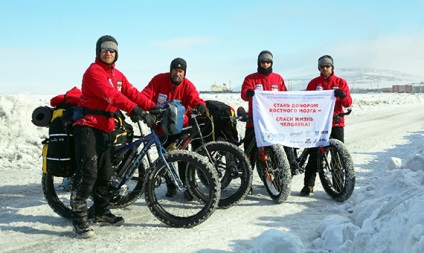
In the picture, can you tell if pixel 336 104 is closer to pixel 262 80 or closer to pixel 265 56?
pixel 262 80

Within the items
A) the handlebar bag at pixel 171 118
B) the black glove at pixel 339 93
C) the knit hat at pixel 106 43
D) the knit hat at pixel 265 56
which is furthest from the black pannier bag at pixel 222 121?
the knit hat at pixel 106 43

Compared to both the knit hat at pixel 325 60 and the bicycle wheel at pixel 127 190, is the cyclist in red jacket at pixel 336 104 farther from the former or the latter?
the bicycle wheel at pixel 127 190

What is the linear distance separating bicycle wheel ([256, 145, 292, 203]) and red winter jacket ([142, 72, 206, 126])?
135 cm

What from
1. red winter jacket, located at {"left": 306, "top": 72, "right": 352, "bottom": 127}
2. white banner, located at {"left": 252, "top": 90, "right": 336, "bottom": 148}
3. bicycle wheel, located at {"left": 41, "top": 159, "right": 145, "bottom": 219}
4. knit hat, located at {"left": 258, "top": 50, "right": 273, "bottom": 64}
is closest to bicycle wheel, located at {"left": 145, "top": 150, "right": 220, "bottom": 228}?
bicycle wheel, located at {"left": 41, "top": 159, "right": 145, "bottom": 219}

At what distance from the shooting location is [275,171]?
6223mm

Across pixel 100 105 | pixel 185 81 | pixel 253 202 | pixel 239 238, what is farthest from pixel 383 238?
pixel 185 81

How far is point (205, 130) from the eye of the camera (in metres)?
6.44

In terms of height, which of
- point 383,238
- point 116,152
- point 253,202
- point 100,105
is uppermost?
point 100,105

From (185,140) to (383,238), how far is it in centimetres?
323

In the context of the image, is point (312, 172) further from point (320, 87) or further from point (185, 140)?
point (185, 140)

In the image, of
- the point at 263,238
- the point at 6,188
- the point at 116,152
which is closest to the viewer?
the point at 263,238

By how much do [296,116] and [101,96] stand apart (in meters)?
3.17

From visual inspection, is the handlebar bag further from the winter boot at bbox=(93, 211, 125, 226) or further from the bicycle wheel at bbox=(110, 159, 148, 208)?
the winter boot at bbox=(93, 211, 125, 226)

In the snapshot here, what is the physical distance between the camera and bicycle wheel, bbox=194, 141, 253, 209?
570 cm
